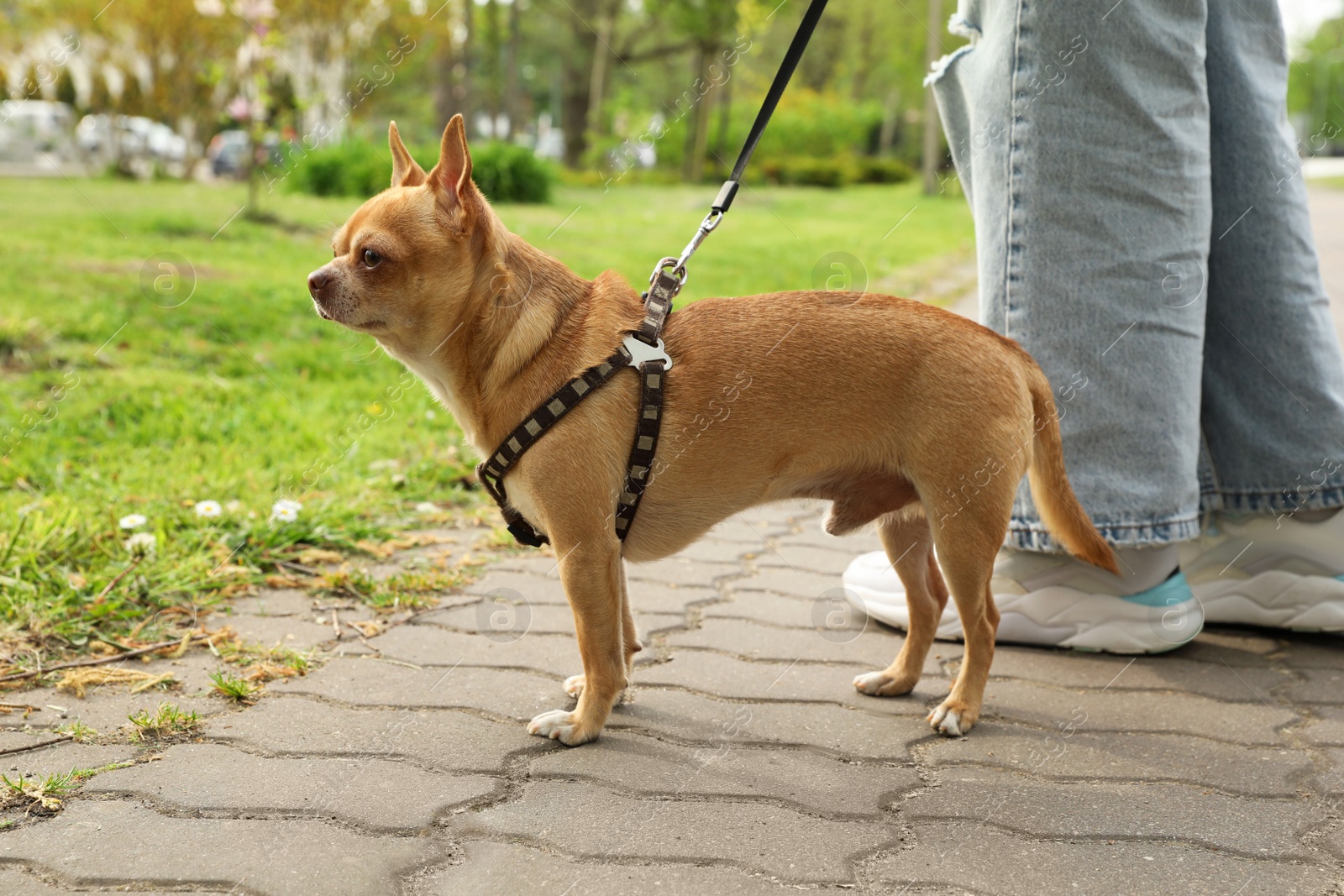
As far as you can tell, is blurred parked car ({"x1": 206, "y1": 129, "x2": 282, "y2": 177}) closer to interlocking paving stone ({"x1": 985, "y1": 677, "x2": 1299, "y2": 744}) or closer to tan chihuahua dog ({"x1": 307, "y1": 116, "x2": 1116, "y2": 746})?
tan chihuahua dog ({"x1": 307, "y1": 116, "x2": 1116, "y2": 746})

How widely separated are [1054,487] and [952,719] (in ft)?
2.26

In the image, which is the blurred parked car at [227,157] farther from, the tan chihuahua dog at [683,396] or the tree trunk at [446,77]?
the tan chihuahua dog at [683,396]

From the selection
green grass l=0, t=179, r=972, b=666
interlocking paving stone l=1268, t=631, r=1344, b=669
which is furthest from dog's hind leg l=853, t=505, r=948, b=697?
green grass l=0, t=179, r=972, b=666

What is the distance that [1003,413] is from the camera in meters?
2.74

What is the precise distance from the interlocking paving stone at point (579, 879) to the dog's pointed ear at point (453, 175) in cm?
152

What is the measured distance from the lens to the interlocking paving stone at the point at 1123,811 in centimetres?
231

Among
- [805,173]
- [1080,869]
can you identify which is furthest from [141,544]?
[805,173]

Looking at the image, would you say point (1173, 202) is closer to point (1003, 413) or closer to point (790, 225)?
point (1003, 413)

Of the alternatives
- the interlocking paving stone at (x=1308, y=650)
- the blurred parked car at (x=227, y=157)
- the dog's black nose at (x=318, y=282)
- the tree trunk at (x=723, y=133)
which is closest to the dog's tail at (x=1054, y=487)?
the interlocking paving stone at (x=1308, y=650)

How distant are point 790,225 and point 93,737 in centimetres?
1453

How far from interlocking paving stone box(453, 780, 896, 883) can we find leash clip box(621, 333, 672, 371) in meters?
1.06

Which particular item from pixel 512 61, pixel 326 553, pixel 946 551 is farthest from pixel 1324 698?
pixel 512 61

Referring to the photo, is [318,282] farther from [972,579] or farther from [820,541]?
[820,541]

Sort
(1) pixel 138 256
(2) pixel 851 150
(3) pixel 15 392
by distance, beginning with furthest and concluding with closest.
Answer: (2) pixel 851 150 < (1) pixel 138 256 < (3) pixel 15 392
